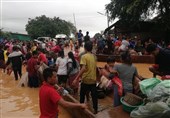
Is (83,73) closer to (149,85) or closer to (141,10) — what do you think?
(149,85)

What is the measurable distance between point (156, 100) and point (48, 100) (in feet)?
6.87

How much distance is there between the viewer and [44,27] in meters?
58.5

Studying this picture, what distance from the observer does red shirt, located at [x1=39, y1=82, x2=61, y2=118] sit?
172 inches

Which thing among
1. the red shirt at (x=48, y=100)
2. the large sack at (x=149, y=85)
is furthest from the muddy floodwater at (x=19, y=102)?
the red shirt at (x=48, y=100)

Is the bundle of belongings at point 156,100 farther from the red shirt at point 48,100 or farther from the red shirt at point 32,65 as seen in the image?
the red shirt at point 32,65

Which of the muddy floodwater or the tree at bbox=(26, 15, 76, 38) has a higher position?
the tree at bbox=(26, 15, 76, 38)

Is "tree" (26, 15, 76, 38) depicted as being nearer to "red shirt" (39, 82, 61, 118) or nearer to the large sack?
the large sack

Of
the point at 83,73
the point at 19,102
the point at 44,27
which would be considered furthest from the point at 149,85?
the point at 44,27

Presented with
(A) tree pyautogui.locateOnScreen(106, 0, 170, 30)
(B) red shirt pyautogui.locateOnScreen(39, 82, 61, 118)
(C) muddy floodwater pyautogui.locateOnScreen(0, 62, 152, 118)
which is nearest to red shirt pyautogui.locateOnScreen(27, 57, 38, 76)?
(C) muddy floodwater pyautogui.locateOnScreen(0, 62, 152, 118)

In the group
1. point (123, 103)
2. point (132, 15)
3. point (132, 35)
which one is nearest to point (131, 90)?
point (123, 103)

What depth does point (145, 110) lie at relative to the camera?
551 centimetres

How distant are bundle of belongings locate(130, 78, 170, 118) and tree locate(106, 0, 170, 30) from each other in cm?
2047

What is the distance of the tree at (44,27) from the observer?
192ft

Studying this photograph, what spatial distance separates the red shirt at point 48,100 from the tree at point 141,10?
22.1 m
